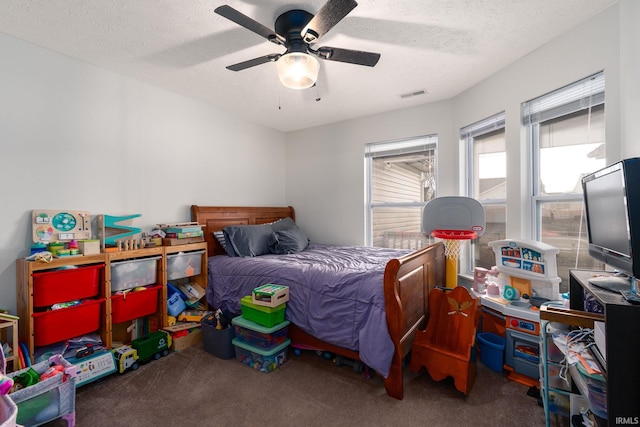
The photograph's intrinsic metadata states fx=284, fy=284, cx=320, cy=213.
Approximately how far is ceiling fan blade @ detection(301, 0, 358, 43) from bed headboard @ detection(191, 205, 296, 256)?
222 cm

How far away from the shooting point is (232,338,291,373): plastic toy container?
223cm

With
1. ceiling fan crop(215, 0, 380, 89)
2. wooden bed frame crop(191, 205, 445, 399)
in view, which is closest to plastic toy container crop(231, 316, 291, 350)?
wooden bed frame crop(191, 205, 445, 399)

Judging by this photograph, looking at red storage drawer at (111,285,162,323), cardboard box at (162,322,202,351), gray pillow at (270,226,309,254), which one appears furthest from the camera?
gray pillow at (270,226,309,254)

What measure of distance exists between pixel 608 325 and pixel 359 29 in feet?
6.90

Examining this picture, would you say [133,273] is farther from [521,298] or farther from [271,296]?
[521,298]

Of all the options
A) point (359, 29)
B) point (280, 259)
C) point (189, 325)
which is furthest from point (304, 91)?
point (189, 325)

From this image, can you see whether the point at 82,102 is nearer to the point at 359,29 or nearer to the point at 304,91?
the point at 304,91

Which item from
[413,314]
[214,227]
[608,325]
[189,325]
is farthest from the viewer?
[214,227]

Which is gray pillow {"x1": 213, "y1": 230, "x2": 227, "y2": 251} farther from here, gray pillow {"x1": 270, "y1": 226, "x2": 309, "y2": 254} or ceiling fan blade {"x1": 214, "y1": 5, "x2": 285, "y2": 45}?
ceiling fan blade {"x1": 214, "y1": 5, "x2": 285, "y2": 45}

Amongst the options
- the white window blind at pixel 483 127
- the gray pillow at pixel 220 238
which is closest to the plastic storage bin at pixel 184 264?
the gray pillow at pixel 220 238

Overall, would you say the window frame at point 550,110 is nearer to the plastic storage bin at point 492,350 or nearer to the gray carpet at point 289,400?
the plastic storage bin at point 492,350

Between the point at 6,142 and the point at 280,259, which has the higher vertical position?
the point at 6,142

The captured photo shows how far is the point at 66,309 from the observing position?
2.03 metres

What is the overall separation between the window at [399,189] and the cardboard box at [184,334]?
7.61ft
